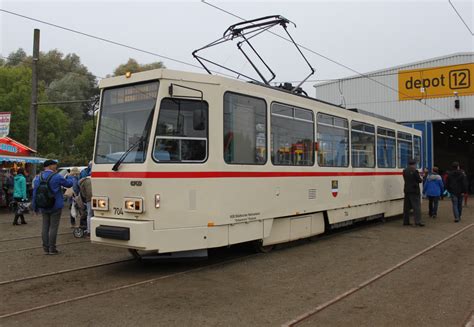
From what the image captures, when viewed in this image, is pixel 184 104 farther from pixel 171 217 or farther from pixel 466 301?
pixel 466 301

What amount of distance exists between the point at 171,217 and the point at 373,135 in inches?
308

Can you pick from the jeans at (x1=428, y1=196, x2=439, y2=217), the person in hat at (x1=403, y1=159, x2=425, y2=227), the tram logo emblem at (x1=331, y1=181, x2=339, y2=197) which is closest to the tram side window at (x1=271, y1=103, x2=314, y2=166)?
the tram logo emblem at (x1=331, y1=181, x2=339, y2=197)

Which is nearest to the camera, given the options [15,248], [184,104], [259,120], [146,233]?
[146,233]

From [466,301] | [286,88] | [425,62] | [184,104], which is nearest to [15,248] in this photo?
[184,104]

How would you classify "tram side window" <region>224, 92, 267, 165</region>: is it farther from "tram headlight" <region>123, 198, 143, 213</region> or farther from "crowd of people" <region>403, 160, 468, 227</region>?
"crowd of people" <region>403, 160, 468, 227</region>

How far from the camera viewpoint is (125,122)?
23.7ft

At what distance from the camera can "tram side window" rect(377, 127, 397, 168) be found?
13.1m

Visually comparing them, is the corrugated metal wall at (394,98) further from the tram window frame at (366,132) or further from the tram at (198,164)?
the tram at (198,164)

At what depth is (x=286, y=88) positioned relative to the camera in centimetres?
996

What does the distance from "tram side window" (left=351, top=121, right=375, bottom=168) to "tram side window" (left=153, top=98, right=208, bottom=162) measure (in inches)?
219

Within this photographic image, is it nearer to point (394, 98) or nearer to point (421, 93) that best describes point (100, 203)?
point (421, 93)

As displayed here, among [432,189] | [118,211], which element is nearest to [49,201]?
[118,211]

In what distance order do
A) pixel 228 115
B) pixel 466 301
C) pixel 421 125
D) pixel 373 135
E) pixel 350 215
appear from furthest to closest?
pixel 421 125
pixel 373 135
pixel 350 215
pixel 228 115
pixel 466 301

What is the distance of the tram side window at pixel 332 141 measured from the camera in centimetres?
1008
